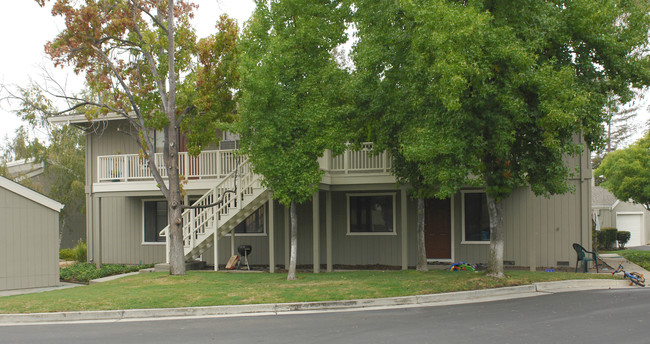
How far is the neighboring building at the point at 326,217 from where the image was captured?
1825 cm

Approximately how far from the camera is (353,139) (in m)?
16.7

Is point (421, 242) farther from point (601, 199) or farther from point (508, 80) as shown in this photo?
point (601, 199)

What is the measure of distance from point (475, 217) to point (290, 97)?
8.35 metres

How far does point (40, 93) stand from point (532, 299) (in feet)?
48.3

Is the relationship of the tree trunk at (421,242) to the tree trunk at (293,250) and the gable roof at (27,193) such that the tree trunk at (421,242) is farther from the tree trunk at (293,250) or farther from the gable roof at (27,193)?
the gable roof at (27,193)

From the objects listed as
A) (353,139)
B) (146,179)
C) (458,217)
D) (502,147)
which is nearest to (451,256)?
(458,217)

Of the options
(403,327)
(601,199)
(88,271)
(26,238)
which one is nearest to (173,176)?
(26,238)

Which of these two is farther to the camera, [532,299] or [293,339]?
[532,299]

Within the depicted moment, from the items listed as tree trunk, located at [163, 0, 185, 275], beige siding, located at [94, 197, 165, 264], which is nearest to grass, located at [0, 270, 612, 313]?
tree trunk, located at [163, 0, 185, 275]

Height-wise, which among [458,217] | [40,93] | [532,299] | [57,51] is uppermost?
[57,51]

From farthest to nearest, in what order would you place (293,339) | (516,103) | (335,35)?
1. (335,35)
2. (516,103)
3. (293,339)

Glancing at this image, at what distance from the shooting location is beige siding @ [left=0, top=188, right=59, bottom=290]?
15703 mm

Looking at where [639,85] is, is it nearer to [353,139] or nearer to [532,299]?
[532,299]

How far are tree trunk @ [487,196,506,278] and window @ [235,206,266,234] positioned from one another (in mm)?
9108
